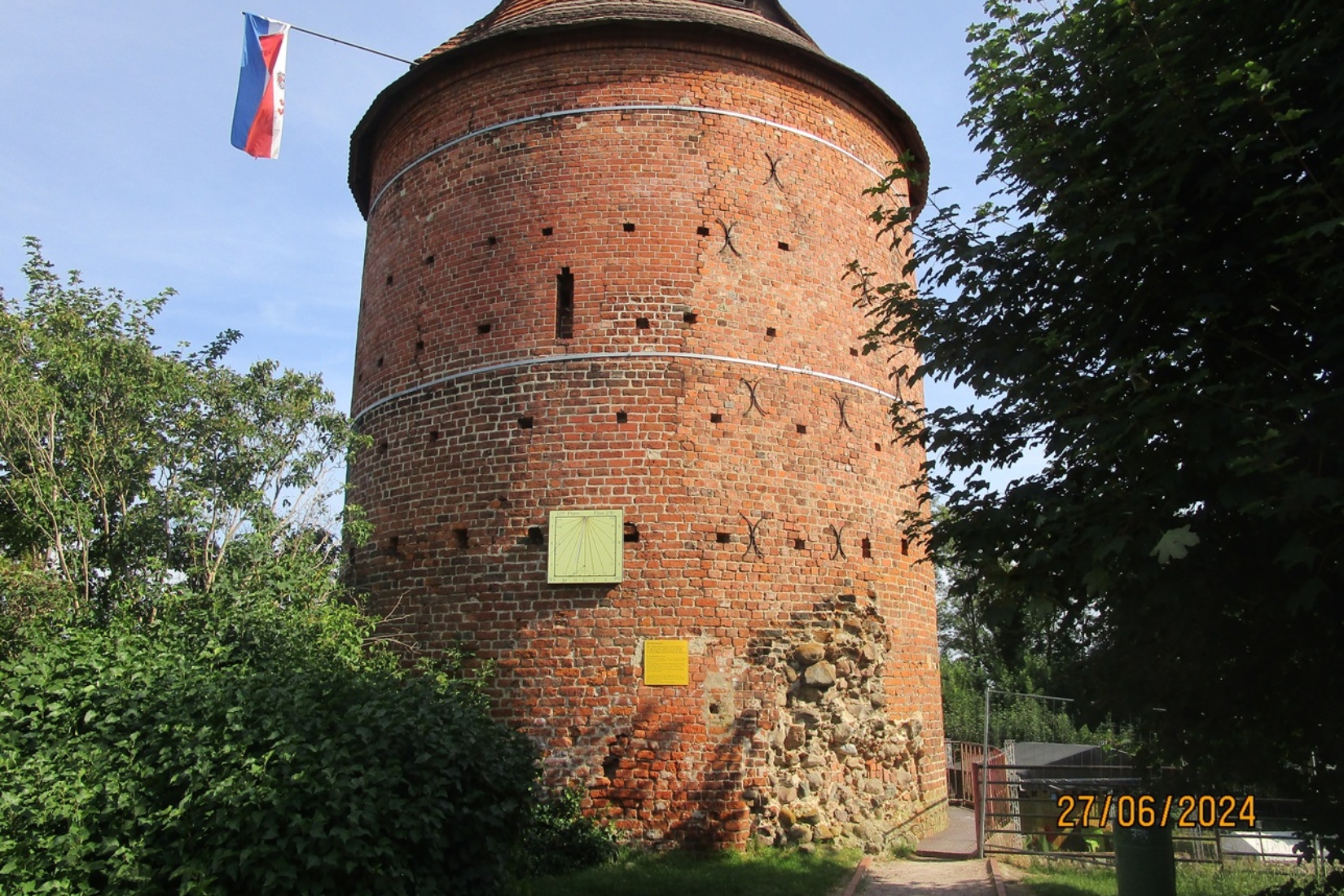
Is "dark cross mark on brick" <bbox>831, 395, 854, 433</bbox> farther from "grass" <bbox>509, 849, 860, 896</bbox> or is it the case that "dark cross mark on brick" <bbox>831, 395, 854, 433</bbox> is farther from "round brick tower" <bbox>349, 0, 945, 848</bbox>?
"grass" <bbox>509, 849, 860, 896</bbox>

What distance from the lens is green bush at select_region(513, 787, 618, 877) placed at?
8969 mm

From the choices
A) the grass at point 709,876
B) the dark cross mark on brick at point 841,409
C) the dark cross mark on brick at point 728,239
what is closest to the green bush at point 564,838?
the grass at point 709,876

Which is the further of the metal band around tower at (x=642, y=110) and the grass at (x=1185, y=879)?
the metal band around tower at (x=642, y=110)

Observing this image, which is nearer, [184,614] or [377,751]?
[377,751]

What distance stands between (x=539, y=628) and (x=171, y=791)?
442cm

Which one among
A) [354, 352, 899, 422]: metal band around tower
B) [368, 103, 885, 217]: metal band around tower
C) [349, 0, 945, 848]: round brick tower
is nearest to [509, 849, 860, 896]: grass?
[349, 0, 945, 848]: round brick tower

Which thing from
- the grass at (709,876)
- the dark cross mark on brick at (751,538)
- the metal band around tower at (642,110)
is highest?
the metal band around tower at (642,110)

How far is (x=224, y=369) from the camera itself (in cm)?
995

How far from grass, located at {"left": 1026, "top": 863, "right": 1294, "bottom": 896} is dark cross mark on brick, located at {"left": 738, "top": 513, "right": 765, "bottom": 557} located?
4.19 m

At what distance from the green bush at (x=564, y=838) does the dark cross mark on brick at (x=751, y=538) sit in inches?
122

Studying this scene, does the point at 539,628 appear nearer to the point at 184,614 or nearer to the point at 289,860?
the point at 184,614

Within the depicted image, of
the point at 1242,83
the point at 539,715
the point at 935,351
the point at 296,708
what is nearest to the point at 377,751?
the point at 296,708

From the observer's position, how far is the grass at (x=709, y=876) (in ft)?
26.6

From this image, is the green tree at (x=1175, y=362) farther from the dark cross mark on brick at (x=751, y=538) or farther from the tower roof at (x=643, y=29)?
the tower roof at (x=643, y=29)
